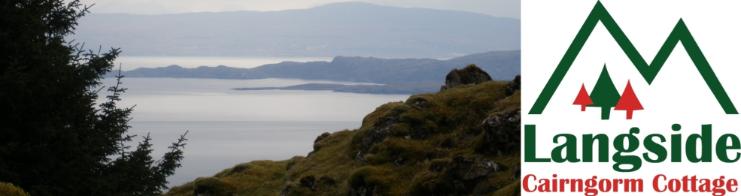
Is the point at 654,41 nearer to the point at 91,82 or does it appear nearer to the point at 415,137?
the point at 91,82

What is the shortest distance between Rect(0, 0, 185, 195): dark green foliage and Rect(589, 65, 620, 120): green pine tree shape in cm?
2219

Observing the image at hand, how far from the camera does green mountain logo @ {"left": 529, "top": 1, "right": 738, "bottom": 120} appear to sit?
2730 cm

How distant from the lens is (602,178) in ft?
88.3

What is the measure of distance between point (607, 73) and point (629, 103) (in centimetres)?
127

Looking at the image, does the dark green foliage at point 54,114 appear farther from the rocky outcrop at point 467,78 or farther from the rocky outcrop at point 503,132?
the rocky outcrop at point 467,78

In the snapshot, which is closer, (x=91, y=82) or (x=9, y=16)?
(x=9, y=16)

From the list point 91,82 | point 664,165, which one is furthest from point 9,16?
point 664,165

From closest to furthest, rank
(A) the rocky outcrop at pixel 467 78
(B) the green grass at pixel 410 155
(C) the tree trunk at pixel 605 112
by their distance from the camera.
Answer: (C) the tree trunk at pixel 605 112
(B) the green grass at pixel 410 155
(A) the rocky outcrop at pixel 467 78

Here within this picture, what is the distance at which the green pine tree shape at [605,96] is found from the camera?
27422mm

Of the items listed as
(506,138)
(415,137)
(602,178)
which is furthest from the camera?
(415,137)

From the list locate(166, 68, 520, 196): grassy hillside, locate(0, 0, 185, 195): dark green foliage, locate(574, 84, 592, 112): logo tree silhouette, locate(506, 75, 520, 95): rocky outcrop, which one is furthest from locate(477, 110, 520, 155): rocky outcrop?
locate(0, 0, 185, 195): dark green foliage

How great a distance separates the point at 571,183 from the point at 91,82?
79.2ft

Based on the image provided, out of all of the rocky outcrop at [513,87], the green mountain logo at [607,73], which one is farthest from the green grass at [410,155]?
the green mountain logo at [607,73]

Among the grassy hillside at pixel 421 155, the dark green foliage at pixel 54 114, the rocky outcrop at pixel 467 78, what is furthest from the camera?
the rocky outcrop at pixel 467 78
